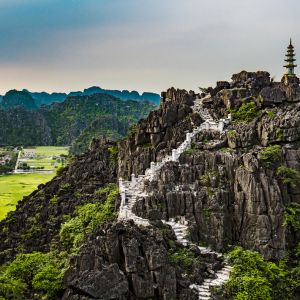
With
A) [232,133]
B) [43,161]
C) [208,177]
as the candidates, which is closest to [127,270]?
[208,177]

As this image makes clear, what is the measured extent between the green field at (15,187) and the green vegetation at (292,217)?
5547cm

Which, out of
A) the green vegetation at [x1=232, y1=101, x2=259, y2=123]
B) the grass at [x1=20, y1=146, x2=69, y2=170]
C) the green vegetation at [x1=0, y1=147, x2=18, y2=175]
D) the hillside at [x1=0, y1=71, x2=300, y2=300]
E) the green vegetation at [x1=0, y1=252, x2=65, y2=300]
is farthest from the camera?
the grass at [x1=20, y1=146, x2=69, y2=170]


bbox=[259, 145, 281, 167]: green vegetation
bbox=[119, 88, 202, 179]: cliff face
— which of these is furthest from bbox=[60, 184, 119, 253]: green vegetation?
bbox=[259, 145, 281, 167]: green vegetation

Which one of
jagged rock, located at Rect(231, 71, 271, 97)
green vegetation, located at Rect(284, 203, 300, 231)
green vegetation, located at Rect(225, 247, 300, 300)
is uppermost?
jagged rock, located at Rect(231, 71, 271, 97)

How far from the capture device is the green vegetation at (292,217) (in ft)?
141

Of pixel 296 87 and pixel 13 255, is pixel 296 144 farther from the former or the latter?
pixel 13 255

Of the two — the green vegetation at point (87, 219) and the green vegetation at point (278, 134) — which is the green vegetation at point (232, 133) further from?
the green vegetation at point (87, 219)

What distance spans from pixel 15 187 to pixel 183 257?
301 ft

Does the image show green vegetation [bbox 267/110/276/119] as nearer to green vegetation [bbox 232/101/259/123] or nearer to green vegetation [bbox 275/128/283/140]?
green vegetation [bbox 232/101/259/123]

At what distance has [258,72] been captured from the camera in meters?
62.0

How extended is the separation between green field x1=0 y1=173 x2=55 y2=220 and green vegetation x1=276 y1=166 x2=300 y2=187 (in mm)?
54503

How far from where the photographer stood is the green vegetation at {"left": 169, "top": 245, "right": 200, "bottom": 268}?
3675cm

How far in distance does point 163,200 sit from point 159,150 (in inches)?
392

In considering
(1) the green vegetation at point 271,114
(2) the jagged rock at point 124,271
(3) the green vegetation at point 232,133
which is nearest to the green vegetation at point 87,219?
(2) the jagged rock at point 124,271
